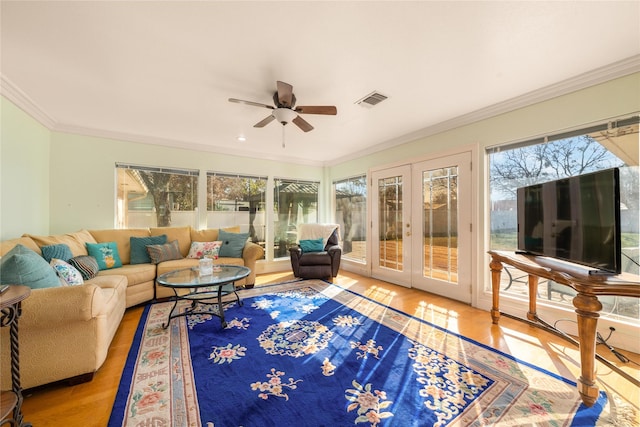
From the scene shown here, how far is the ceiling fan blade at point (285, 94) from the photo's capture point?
2.23 m

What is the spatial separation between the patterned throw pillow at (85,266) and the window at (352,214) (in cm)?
407

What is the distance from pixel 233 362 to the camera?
2.00 metres

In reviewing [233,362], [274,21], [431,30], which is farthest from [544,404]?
[274,21]

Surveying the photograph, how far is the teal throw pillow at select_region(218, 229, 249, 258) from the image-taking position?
13.5ft

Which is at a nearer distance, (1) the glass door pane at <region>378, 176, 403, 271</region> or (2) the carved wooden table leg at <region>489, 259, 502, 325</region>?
(2) the carved wooden table leg at <region>489, 259, 502, 325</region>

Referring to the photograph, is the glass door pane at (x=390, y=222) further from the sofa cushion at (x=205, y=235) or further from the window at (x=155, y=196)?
the window at (x=155, y=196)

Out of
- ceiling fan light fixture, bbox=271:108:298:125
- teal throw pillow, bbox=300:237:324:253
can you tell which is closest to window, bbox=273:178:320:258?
teal throw pillow, bbox=300:237:324:253

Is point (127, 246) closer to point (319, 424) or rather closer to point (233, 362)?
point (233, 362)

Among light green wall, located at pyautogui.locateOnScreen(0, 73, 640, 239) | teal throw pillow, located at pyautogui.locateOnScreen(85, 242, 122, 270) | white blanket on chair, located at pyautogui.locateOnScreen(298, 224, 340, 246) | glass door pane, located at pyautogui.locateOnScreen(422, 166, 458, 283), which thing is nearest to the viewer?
light green wall, located at pyautogui.locateOnScreen(0, 73, 640, 239)

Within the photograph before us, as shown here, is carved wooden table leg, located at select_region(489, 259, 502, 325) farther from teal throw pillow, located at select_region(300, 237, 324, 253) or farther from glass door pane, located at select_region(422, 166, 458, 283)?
teal throw pillow, located at select_region(300, 237, 324, 253)

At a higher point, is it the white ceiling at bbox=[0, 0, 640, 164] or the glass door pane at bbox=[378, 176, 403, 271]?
the white ceiling at bbox=[0, 0, 640, 164]

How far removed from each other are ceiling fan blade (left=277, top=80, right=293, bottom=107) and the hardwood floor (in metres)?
2.60

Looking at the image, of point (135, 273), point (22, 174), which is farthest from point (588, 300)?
Answer: point (22, 174)

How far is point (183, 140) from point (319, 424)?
14.9 ft
